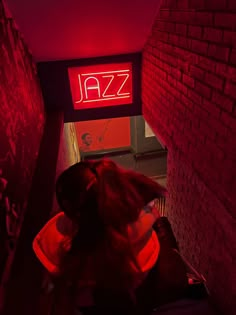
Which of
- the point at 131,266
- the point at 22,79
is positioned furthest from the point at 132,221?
the point at 22,79

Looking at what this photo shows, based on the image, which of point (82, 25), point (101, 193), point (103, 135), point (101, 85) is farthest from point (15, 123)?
point (103, 135)

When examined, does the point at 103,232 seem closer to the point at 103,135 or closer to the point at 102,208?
the point at 102,208

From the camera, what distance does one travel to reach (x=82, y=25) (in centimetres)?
292

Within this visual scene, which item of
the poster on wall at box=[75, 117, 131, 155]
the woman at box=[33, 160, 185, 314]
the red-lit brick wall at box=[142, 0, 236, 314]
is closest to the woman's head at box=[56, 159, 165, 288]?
the woman at box=[33, 160, 185, 314]

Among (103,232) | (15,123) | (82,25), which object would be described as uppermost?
(82,25)

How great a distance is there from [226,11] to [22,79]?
2034mm

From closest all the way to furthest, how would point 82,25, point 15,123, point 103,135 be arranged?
point 15,123
point 82,25
point 103,135

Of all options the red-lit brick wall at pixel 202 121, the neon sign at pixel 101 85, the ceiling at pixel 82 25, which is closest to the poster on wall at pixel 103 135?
the neon sign at pixel 101 85

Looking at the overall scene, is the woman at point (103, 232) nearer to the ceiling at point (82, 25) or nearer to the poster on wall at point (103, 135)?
the ceiling at point (82, 25)

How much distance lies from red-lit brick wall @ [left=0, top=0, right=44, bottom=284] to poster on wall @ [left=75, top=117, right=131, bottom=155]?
171 inches

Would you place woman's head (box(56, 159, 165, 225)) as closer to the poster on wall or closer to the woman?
the woman

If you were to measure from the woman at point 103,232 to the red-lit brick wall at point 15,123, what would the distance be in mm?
607

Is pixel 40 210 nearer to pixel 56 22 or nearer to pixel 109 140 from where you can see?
pixel 56 22

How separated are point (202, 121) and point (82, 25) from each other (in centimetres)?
188
